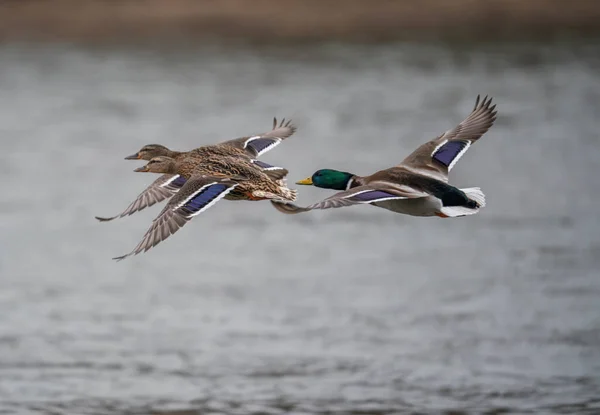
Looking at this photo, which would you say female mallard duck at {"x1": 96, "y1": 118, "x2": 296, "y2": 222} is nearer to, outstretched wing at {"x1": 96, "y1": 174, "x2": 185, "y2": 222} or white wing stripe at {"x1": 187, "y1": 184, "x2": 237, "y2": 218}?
outstretched wing at {"x1": 96, "y1": 174, "x2": 185, "y2": 222}

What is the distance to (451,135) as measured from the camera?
1059cm

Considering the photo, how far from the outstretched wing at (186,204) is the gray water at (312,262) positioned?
9.24m

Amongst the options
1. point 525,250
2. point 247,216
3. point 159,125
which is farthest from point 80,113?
point 525,250

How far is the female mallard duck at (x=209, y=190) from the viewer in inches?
356

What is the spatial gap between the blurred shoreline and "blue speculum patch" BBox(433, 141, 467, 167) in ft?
72.9

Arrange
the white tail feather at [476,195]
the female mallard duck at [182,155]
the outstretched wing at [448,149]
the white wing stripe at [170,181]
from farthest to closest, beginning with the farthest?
1. the white wing stripe at [170,181]
2. the outstretched wing at [448,149]
3. the female mallard duck at [182,155]
4. the white tail feather at [476,195]

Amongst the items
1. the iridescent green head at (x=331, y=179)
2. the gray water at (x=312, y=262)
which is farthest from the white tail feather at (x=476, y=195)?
the gray water at (x=312, y=262)

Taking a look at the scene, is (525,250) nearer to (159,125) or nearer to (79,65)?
(159,125)

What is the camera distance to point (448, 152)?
10.3m

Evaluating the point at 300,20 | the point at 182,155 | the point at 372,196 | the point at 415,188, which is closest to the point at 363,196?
the point at 372,196

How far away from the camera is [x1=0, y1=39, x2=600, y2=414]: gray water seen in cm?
1931

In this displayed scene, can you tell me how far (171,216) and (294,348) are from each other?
1118 cm

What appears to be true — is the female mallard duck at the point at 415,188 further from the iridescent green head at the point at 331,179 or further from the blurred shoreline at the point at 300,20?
the blurred shoreline at the point at 300,20

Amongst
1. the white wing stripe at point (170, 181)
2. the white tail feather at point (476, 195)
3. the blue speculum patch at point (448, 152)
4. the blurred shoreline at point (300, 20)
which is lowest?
the white tail feather at point (476, 195)
